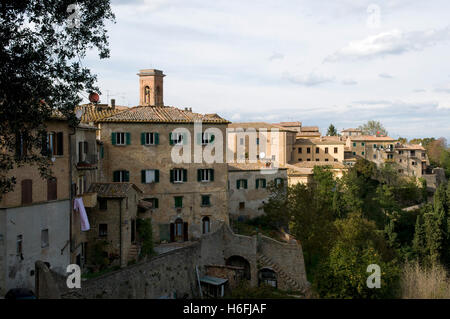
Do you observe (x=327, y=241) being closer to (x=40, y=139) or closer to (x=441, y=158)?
(x=40, y=139)

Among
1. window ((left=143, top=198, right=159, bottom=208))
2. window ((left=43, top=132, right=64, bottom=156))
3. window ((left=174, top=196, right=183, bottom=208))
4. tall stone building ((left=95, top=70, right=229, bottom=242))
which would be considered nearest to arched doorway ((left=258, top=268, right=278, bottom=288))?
tall stone building ((left=95, top=70, right=229, bottom=242))

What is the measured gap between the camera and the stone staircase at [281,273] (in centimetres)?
2890

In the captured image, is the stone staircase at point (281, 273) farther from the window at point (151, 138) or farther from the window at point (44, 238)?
the window at point (44, 238)

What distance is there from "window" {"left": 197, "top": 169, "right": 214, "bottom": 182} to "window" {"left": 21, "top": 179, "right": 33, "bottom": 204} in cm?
1563

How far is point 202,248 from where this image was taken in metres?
27.4

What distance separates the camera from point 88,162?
27609mm

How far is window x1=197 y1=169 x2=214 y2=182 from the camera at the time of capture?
1398 inches

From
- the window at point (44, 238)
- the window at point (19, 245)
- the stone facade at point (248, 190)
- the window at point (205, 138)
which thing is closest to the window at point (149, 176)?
the window at point (205, 138)

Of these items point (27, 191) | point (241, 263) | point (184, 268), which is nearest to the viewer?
point (27, 191)

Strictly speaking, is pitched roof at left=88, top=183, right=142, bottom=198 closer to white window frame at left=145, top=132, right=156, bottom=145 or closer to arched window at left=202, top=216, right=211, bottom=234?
white window frame at left=145, top=132, right=156, bottom=145

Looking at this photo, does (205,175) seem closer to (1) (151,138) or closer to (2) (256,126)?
(1) (151,138)

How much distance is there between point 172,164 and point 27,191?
14399 mm

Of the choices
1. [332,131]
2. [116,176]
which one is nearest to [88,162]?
[116,176]
